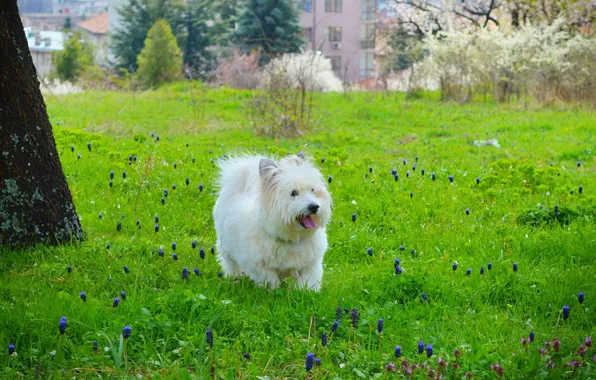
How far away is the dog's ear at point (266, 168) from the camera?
214 inches

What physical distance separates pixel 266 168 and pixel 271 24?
36.9 m

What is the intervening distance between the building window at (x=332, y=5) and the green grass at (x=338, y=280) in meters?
50.0

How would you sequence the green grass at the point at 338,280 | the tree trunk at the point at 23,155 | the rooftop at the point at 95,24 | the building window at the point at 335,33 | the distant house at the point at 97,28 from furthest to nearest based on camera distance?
the rooftop at the point at 95,24 < the distant house at the point at 97,28 < the building window at the point at 335,33 < the tree trunk at the point at 23,155 < the green grass at the point at 338,280

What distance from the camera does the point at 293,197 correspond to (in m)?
5.31

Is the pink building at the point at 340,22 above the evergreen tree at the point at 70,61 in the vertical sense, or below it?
above

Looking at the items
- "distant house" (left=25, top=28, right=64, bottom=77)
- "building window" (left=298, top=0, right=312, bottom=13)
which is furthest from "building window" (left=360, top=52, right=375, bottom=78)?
"distant house" (left=25, top=28, right=64, bottom=77)

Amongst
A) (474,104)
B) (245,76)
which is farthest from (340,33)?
(474,104)

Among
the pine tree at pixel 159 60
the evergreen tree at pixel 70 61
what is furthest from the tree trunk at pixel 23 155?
the evergreen tree at pixel 70 61

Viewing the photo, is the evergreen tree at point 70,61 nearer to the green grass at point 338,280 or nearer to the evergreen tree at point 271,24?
the evergreen tree at point 271,24

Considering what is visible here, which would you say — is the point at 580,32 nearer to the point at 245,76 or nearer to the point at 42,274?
the point at 245,76

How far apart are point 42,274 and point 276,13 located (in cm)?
3631

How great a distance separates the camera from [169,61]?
1442 inches

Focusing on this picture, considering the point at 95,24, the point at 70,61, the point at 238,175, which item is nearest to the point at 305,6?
the point at 70,61

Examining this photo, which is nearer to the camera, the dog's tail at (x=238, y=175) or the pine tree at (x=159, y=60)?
the dog's tail at (x=238, y=175)
